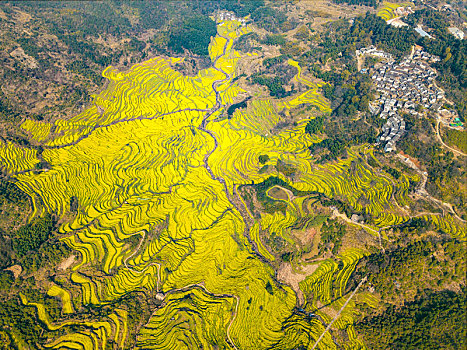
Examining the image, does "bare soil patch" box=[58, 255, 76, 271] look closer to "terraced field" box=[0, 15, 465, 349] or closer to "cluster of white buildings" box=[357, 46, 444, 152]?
"terraced field" box=[0, 15, 465, 349]

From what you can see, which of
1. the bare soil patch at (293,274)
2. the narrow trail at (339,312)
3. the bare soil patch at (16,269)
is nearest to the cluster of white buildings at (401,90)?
the narrow trail at (339,312)

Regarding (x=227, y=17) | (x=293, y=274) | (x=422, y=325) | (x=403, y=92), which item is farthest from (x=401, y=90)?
(x=227, y=17)

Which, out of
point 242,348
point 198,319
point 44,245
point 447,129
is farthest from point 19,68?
point 447,129

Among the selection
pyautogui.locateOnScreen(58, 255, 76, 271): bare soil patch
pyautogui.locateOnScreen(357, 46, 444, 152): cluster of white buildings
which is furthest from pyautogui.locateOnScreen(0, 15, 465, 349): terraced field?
pyautogui.locateOnScreen(357, 46, 444, 152): cluster of white buildings

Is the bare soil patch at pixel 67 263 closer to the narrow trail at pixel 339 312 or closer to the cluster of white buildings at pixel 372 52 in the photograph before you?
the narrow trail at pixel 339 312

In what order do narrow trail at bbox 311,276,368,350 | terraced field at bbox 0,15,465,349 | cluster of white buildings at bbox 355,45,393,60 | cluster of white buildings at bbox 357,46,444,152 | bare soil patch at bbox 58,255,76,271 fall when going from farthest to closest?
cluster of white buildings at bbox 355,45,393,60, cluster of white buildings at bbox 357,46,444,152, bare soil patch at bbox 58,255,76,271, terraced field at bbox 0,15,465,349, narrow trail at bbox 311,276,368,350

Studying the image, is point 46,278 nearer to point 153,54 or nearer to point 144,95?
point 144,95
